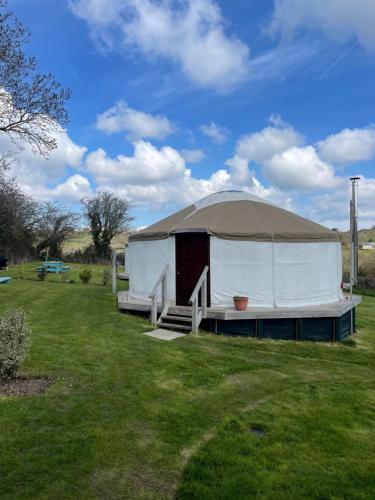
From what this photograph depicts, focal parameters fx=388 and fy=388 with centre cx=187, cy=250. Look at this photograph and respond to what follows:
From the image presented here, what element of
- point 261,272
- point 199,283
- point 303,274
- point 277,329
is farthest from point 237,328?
point 303,274

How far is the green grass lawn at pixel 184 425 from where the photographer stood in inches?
110

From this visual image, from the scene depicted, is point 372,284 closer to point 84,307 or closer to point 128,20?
point 84,307

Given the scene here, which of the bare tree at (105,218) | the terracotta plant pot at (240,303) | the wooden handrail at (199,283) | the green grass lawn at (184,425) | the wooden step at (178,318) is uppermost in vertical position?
the bare tree at (105,218)

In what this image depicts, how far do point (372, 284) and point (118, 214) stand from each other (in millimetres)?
23896

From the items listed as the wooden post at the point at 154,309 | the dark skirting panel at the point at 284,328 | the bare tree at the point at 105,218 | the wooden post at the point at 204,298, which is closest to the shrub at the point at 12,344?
the wooden post at the point at 154,309

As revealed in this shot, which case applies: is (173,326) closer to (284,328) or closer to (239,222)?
(284,328)

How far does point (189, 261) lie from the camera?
30.5 feet

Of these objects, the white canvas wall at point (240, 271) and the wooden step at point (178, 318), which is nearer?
the wooden step at point (178, 318)

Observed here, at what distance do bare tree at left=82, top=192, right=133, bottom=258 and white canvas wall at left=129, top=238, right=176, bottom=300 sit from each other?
25027 millimetres

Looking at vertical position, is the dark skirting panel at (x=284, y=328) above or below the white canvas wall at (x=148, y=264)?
below

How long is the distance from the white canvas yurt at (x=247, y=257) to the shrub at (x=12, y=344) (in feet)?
16.6

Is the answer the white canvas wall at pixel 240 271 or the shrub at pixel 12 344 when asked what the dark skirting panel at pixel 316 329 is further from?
the shrub at pixel 12 344

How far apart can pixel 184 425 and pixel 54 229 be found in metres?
30.8

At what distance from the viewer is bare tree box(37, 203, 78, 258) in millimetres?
31625
